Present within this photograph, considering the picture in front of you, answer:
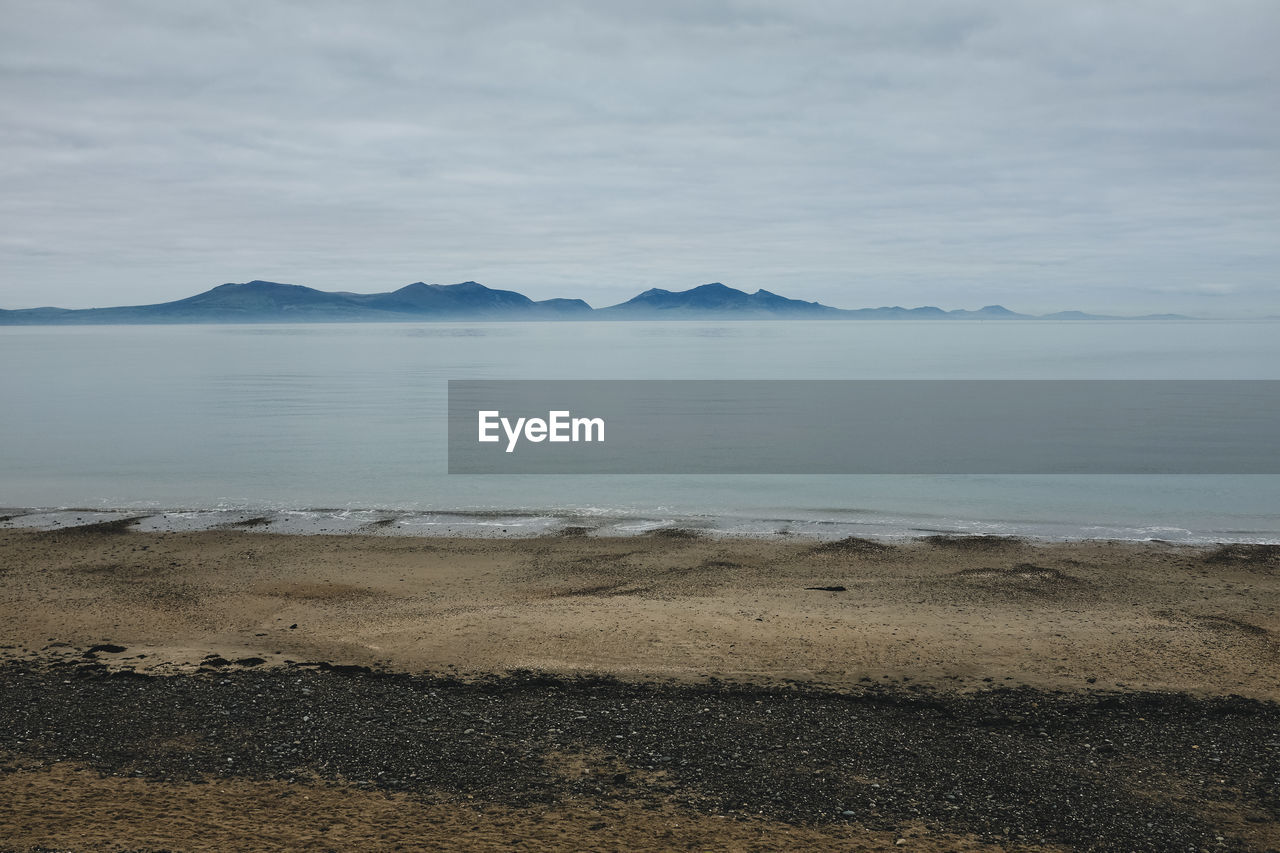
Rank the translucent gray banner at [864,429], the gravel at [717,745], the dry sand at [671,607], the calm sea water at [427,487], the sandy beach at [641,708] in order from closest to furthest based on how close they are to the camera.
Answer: the sandy beach at [641,708]
the gravel at [717,745]
the dry sand at [671,607]
the calm sea water at [427,487]
the translucent gray banner at [864,429]

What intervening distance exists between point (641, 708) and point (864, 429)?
83.2ft

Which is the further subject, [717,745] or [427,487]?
[427,487]

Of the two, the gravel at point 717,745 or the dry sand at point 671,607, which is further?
the dry sand at point 671,607

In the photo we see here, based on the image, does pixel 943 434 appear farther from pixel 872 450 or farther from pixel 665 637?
pixel 665 637

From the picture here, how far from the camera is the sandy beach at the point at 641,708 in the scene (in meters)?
5.86

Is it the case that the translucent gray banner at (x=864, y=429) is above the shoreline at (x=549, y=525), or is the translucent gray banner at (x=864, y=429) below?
above

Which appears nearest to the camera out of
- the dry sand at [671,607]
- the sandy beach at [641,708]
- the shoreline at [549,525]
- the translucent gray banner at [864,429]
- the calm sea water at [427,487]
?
the sandy beach at [641,708]

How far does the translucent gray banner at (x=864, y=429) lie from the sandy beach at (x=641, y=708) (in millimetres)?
11181

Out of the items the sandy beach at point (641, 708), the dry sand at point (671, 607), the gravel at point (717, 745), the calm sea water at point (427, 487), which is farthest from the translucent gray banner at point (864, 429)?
the gravel at point (717, 745)

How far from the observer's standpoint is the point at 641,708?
762 centimetres

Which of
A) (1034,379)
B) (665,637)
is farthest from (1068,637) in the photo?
(1034,379)

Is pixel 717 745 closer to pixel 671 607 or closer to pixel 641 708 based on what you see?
pixel 641 708

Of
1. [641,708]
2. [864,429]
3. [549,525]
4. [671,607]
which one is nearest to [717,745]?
[641,708]

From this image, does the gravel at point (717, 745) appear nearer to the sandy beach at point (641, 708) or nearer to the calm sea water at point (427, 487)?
the sandy beach at point (641, 708)
